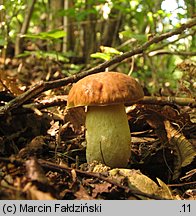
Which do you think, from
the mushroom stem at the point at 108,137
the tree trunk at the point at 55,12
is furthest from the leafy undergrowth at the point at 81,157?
the tree trunk at the point at 55,12

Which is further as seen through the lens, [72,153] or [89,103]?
[72,153]

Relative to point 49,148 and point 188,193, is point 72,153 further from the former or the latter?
point 188,193

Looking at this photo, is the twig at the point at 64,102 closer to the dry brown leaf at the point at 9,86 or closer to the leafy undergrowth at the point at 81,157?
the leafy undergrowth at the point at 81,157

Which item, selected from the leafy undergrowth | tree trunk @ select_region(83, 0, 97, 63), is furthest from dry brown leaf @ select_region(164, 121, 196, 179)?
tree trunk @ select_region(83, 0, 97, 63)

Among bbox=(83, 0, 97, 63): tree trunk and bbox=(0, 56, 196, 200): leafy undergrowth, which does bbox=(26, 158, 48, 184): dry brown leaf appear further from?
bbox=(83, 0, 97, 63): tree trunk

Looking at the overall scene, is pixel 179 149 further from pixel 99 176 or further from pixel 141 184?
pixel 99 176
